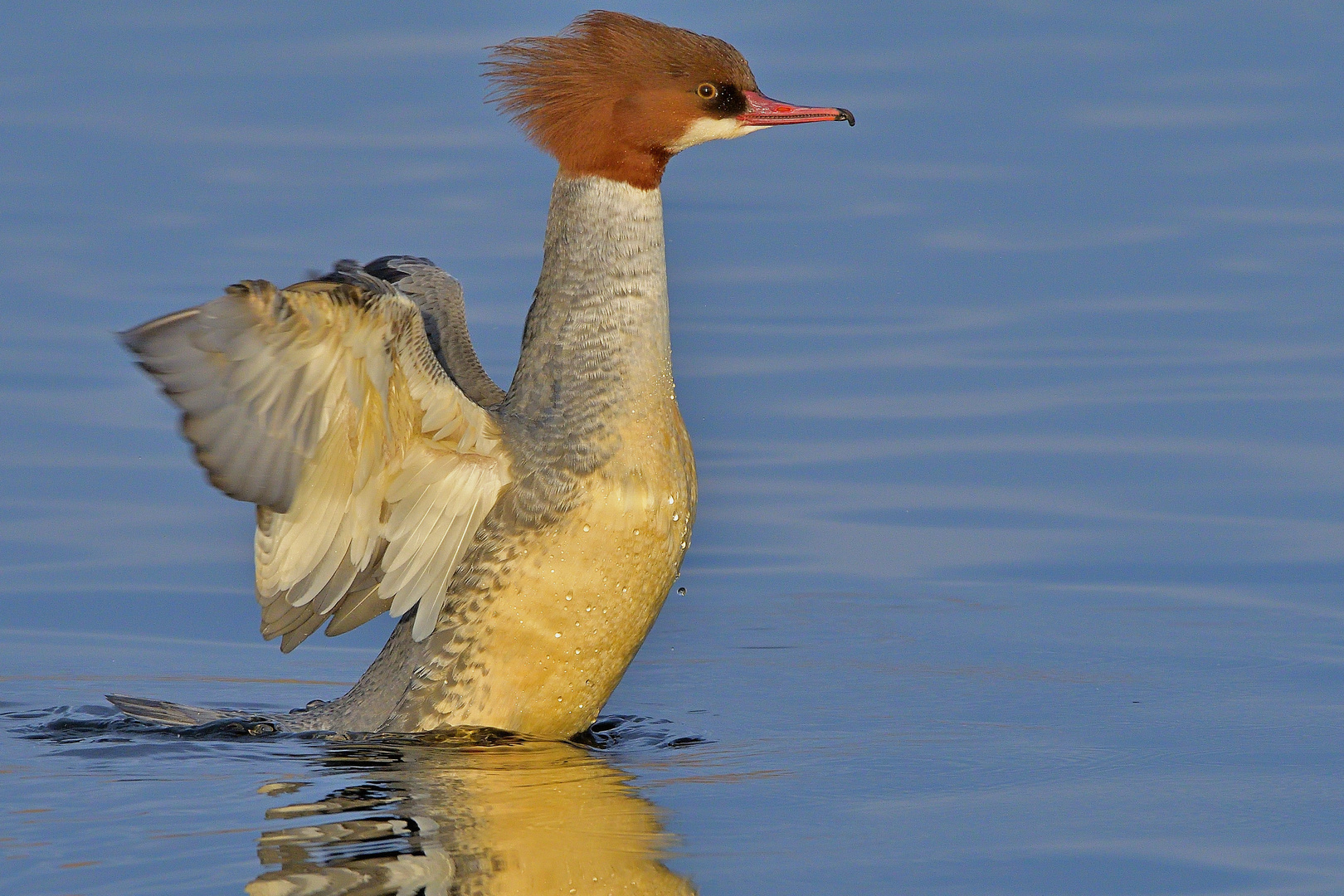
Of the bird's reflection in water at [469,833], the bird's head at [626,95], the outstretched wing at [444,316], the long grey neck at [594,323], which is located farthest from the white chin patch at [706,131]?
the bird's reflection in water at [469,833]

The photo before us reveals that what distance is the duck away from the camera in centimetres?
646

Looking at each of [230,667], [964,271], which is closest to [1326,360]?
[964,271]

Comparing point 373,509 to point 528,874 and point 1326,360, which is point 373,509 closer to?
point 528,874

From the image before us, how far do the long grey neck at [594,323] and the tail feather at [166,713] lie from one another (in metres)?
1.40

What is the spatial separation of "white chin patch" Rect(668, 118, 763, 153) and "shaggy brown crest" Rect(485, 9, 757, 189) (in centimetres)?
2

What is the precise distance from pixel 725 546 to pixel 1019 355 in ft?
7.54

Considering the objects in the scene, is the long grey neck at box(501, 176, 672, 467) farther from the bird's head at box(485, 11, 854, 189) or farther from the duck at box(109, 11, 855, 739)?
the bird's head at box(485, 11, 854, 189)

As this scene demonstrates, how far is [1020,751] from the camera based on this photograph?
252 inches

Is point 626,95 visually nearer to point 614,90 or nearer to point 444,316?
point 614,90

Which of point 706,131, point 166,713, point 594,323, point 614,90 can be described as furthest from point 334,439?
point 706,131

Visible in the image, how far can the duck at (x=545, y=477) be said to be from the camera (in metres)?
6.46

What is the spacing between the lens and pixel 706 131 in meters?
6.86

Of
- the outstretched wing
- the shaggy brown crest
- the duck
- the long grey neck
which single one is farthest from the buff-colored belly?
the shaggy brown crest

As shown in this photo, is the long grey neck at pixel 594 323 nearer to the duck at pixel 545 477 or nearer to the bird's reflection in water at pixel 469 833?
the duck at pixel 545 477
